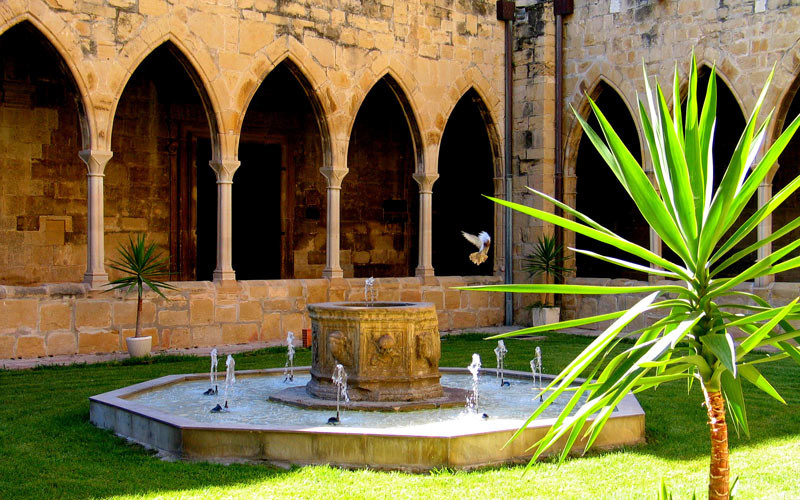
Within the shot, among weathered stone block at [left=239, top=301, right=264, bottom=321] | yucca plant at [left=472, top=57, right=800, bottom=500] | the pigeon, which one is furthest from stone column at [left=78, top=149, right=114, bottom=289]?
yucca plant at [left=472, top=57, right=800, bottom=500]

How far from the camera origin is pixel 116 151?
12781mm

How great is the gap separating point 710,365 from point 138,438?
404 cm

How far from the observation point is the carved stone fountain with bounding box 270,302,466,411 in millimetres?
6574

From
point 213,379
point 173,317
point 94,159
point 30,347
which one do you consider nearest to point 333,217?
point 173,317

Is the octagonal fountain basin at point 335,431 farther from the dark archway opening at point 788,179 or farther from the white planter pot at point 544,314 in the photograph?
the dark archway opening at point 788,179

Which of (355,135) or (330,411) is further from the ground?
(355,135)

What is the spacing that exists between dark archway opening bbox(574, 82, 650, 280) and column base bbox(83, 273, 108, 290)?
756 cm

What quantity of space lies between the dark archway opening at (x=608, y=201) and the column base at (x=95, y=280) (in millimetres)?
7562

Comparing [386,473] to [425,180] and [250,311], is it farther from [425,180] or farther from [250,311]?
[425,180]

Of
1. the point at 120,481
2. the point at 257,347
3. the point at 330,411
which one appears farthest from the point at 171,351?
the point at 120,481

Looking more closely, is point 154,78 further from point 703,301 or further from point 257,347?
point 703,301

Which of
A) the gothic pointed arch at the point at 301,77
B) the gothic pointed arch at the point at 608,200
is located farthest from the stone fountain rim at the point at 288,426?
the gothic pointed arch at the point at 608,200

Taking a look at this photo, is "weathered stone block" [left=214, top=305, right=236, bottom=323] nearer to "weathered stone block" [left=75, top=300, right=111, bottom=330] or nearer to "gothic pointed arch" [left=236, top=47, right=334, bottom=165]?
"weathered stone block" [left=75, top=300, right=111, bottom=330]

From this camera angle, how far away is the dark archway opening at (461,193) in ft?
52.8
